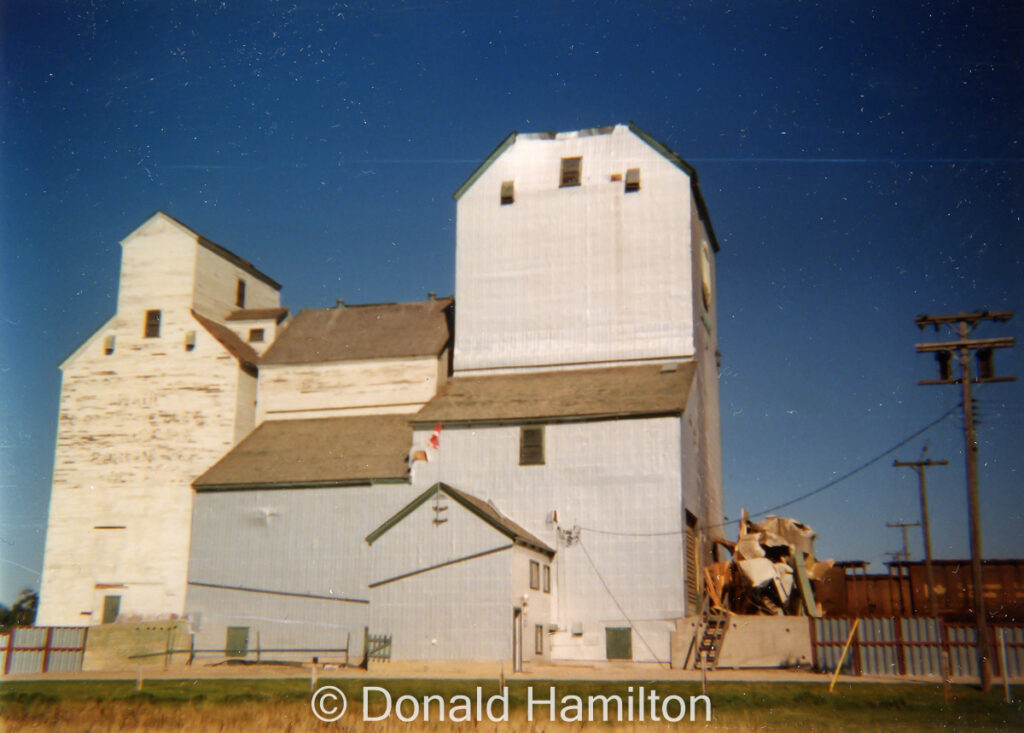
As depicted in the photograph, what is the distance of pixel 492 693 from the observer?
26.0m

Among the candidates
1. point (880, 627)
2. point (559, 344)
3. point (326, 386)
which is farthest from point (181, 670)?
point (880, 627)

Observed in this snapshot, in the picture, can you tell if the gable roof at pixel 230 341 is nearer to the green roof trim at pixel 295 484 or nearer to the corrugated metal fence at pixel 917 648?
the green roof trim at pixel 295 484

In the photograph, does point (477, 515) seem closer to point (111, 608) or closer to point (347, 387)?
point (347, 387)

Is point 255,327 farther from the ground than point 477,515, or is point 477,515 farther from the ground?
point 255,327

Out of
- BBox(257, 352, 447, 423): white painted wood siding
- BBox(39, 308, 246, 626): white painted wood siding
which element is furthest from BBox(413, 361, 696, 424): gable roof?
BBox(39, 308, 246, 626): white painted wood siding

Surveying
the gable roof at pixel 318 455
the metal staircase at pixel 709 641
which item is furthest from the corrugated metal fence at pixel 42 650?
the metal staircase at pixel 709 641

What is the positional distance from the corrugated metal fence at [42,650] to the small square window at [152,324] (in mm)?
13134

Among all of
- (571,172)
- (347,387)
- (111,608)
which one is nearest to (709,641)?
(347,387)

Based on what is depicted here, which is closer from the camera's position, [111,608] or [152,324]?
[111,608]

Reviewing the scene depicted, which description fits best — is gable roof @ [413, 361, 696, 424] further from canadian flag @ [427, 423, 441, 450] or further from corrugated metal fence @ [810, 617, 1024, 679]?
corrugated metal fence @ [810, 617, 1024, 679]

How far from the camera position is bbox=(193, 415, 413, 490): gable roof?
4059 cm

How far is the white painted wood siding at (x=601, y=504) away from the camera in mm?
36438

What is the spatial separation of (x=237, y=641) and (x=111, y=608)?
6.73m

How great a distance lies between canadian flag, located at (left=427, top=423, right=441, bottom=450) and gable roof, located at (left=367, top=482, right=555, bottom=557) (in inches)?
119
